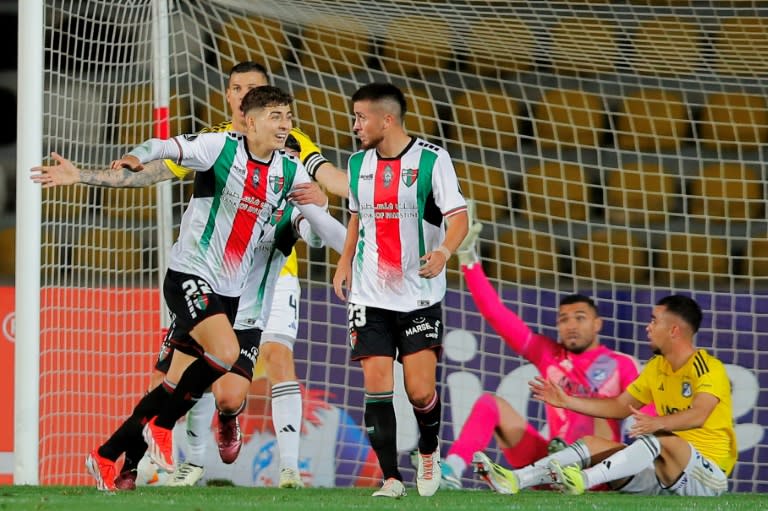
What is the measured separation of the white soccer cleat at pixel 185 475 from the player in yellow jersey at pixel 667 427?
1502 mm

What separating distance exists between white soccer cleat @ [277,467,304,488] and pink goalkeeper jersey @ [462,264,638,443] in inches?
49.6

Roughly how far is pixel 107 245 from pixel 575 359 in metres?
2.73

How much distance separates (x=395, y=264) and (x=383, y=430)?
677 millimetres

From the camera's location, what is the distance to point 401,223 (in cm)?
554

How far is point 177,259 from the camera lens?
5.49m

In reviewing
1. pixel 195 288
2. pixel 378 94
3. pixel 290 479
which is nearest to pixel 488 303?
pixel 290 479

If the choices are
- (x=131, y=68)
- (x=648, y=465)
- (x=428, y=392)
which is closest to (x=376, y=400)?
(x=428, y=392)

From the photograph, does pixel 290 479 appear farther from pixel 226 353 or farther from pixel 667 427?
pixel 667 427

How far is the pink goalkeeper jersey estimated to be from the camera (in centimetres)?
685

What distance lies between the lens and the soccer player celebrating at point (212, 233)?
525cm

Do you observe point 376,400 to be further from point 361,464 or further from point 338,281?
point 361,464

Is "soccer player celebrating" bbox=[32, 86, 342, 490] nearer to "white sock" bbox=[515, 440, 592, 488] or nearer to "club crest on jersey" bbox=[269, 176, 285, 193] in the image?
"club crest on jersey" bbox=[269, 176, 285, 193]

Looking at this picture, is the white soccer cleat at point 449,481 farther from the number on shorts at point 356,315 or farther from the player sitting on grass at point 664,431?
the number on shorts at point 356,315

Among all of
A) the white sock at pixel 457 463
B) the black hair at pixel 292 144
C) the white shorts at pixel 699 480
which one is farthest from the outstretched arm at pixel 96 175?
the white shorts at pixel 699 480
